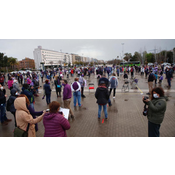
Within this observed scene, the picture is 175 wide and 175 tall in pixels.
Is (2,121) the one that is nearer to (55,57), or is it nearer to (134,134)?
(134,134)

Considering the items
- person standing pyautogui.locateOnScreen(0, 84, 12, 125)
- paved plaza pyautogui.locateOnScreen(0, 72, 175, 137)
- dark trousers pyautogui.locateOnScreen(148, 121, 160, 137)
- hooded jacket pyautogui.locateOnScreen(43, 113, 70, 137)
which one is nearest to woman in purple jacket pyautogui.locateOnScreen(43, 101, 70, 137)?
hooded jacket pyautogui.locateOnScreen(43, 113, 70, 137)

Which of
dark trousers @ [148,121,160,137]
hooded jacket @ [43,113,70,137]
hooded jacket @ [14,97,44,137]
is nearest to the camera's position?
hooded jacket @ [43,113,70,137]

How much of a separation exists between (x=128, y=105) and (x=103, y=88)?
289 centimetres

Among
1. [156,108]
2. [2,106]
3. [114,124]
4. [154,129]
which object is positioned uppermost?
[156,108]

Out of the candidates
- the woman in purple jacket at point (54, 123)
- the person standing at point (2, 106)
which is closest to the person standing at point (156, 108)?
the woman in purple jacket at point (54, 123)

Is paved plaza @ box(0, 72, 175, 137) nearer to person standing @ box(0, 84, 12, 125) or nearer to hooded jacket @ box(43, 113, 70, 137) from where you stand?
person standing @ box(0, 84, 12, 125)

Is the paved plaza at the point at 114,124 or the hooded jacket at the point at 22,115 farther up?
the hooded jacket at the point at 22,115

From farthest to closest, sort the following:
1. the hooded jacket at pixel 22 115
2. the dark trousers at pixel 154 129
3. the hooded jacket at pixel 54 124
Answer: the dark trousers at pixel 154 129, the hooded jacket at pixel 22 115, the hooded jacket at pixel 54 124

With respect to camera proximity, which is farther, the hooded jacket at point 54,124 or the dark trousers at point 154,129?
the dark trousers at point 154,129

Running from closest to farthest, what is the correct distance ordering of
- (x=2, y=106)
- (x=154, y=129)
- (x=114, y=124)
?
1. (x=154, y=129)
2. (x=114, y=124)
3. (x=2, y=106)

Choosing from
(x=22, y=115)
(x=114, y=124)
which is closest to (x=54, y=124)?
(x=22, y=115)

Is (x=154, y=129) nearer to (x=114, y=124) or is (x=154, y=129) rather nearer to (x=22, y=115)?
(x=114, y=124)

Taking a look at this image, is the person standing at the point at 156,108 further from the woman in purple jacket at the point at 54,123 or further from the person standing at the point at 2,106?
the person standing at the point at 2,106

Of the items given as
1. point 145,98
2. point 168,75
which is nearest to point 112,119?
point 145,98
